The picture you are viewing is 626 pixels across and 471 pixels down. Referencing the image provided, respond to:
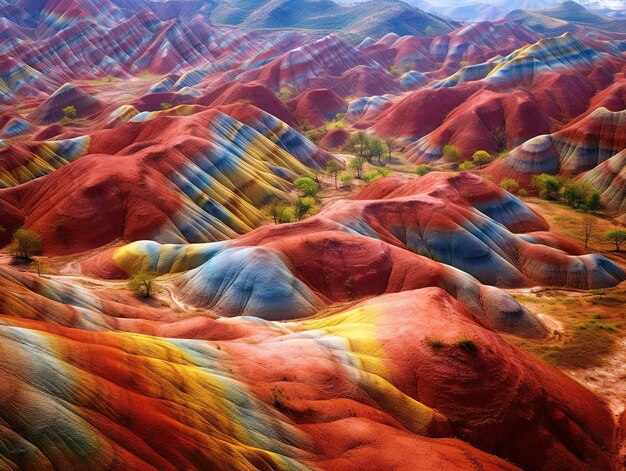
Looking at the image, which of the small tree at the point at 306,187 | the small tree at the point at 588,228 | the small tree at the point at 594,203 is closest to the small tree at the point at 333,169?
the small tree at the point at 306,187

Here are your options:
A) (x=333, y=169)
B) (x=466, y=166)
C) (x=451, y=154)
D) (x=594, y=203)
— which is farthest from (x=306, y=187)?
(x=594, y=203)

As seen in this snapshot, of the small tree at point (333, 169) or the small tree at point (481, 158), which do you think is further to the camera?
the small tree at point (481, 158)

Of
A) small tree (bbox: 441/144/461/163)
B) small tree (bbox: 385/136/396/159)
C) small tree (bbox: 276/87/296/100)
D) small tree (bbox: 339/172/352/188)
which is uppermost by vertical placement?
small tree (bbox: 276/87/296/100)

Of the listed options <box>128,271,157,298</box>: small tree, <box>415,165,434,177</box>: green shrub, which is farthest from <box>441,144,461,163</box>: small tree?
<box>128,271,157,298</box>: small tree

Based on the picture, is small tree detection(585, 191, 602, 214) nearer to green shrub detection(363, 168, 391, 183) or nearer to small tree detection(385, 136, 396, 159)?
green shrub detection(363, 168, 391, 183)

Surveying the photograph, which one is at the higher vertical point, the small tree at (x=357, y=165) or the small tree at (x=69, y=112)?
the small tree at (x=69, y=112)

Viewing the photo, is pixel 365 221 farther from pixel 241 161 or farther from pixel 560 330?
pixel 241 161

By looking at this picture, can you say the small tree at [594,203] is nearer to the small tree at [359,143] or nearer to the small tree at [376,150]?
the small tree at [376,150]
